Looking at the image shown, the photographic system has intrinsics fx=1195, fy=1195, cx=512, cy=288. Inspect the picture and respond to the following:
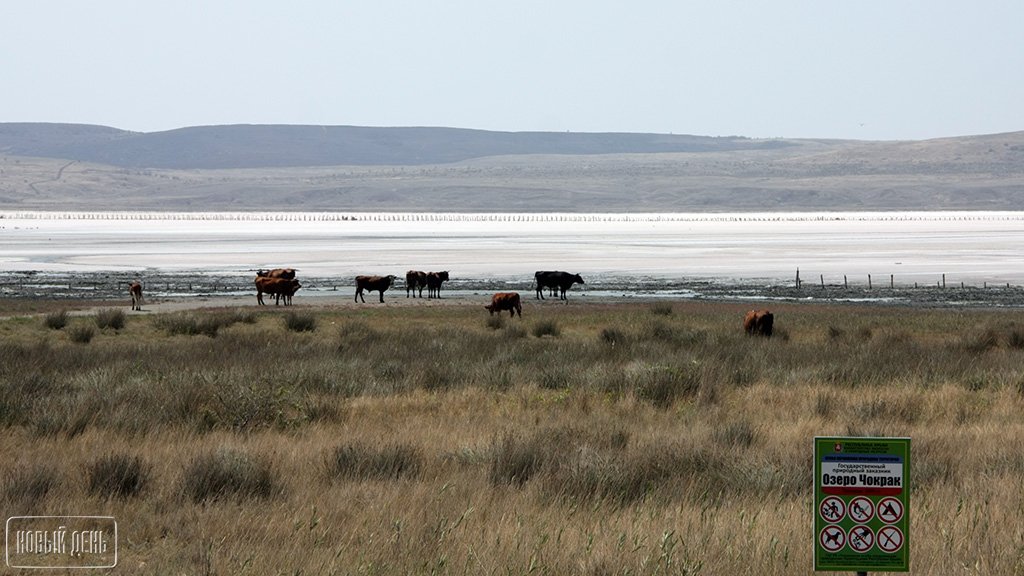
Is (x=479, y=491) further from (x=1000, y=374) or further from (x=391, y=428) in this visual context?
(x=1000, y=374)

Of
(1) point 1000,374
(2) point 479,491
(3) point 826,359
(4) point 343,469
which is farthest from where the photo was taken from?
(3) point 826,359

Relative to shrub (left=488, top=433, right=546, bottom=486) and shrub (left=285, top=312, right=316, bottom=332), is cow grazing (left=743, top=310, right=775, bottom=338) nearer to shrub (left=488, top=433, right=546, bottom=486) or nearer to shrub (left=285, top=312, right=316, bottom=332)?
shrub (left=285, top=312, right=316, bottom=332)

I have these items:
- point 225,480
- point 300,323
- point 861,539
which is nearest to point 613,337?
point 300,323

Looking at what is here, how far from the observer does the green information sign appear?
5.12m

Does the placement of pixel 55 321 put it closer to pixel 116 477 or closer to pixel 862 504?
pixel 116 477

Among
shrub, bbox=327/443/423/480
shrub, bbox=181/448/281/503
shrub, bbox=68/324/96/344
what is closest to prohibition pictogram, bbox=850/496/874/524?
shrub, bbox=327/443/423/480

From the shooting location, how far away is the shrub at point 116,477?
341 inches

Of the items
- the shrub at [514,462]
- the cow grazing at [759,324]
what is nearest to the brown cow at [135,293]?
the cow grazing at [759,324]

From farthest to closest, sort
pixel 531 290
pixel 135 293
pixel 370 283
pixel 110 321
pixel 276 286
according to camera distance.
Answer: pixel 531 290
pixel 370 283
pixel 276 286
pixel 135 293
pixel 110 321

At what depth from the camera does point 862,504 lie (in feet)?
17.1

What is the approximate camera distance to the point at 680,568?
21.5 ft

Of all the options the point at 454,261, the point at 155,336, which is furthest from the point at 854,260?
the point at 155,336

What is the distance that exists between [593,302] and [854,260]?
3584cm

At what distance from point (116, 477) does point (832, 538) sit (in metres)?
5.61
